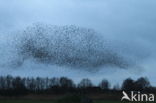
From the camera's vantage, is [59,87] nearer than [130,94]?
No

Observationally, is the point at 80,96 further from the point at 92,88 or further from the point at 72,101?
the point at 92,88

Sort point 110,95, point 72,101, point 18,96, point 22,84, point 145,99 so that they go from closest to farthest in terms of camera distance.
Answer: point 72,101 < point 145,99 < point 110,95 < point 18,96 < point 22,84

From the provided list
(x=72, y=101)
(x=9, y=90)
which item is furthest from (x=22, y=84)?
(x=72, y=101)

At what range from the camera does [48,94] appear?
7025 cm

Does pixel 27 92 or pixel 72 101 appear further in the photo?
pixel 27 92

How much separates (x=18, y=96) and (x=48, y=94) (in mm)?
4347

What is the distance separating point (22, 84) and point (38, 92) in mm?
10656

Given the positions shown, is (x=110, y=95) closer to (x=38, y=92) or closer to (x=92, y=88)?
(x=92, y=88)

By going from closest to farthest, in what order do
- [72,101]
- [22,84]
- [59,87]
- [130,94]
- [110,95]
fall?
1. [72,101]
2. [130,94]
3. [110,95]
4. [59,87]
5. [22,84]

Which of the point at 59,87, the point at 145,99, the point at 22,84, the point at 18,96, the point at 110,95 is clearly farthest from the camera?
the point at 22,84

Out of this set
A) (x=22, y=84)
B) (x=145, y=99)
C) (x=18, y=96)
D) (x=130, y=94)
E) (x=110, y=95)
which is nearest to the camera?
(x=145, y=99)

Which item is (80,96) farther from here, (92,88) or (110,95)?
(92,88)

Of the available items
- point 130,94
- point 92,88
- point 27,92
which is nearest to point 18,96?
point 27,92

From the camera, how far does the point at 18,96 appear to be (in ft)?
233
